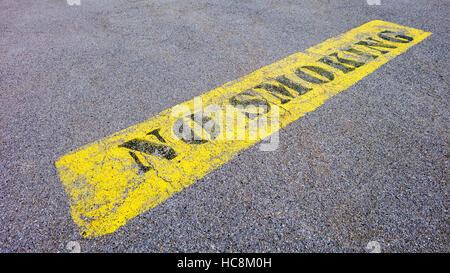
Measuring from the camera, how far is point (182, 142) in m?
2.46

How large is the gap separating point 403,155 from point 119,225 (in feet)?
7.87

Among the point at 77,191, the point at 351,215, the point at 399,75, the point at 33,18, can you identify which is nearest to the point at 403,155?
the point at 351,215

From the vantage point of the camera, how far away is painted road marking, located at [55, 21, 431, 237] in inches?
78.8

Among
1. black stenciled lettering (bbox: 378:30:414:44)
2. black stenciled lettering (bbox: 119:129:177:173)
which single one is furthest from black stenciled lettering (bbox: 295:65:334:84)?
black stenciled lettering (bbox: 119:129:177:173)

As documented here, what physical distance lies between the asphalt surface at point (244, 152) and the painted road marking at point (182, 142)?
0.10 m

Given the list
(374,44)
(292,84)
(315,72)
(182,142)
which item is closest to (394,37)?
(374,44)

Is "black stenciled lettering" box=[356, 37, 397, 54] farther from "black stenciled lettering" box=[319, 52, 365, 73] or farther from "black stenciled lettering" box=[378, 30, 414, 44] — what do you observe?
"black stenciled lettering" box=[319, 52, 365, 73]

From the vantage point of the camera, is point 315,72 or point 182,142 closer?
point 182,142

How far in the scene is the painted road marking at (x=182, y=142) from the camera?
6.57 ft

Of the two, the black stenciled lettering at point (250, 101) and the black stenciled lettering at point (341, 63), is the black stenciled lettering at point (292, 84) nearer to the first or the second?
the black stenciled lettering at point (250, 101)

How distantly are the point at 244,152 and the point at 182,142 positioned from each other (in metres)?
0.58

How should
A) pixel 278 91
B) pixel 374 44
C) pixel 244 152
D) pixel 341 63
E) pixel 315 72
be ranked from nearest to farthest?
pixel 244 152
pixel 278 91
pixel 315 72
pixel 341 63
pixel 374 44

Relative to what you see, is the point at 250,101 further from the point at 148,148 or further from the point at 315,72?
the point at 148,148

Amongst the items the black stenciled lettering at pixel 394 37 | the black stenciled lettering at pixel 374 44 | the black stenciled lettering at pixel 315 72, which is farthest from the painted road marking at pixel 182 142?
the black stenciled lettering at pixel 394 37
